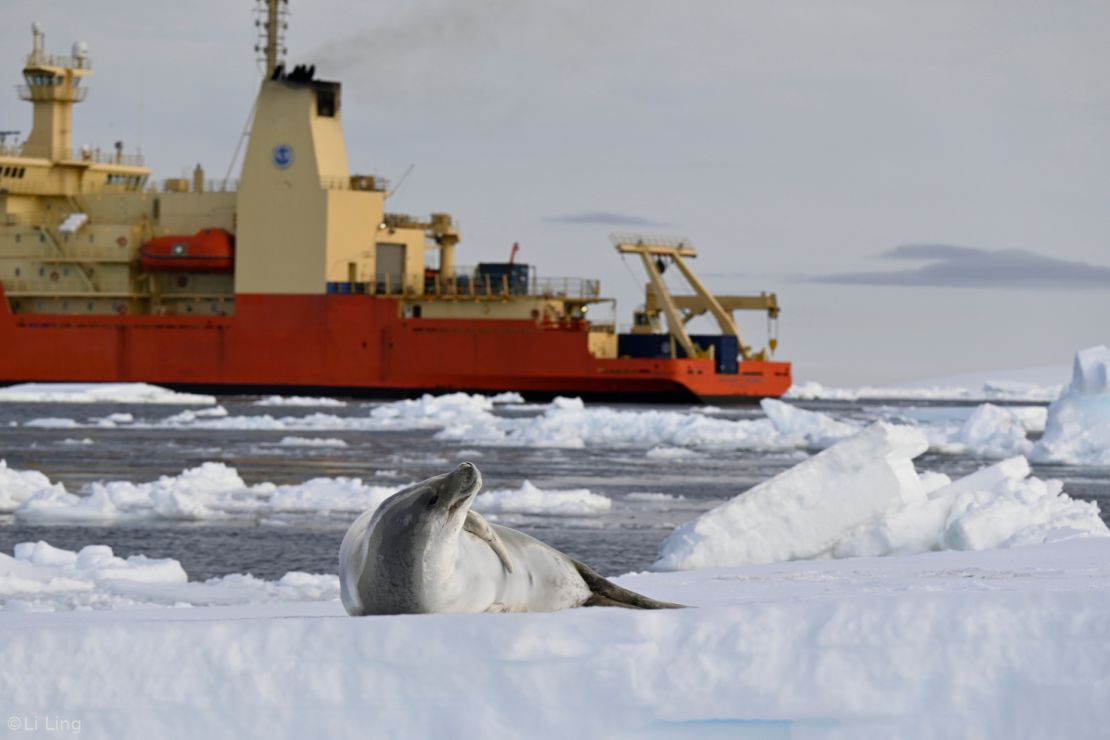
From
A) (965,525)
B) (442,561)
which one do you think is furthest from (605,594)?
(965,525)

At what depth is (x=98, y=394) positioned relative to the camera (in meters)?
42.9

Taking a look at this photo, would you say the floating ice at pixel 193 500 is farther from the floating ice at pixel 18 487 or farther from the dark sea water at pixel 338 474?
the dark sea water at pixel 338 474

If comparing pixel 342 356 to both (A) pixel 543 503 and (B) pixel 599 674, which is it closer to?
(A) pixel 543 503

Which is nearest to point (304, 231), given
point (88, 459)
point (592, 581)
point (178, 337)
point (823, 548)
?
point (178, 337)

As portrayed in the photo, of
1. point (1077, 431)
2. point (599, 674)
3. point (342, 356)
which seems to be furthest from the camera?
point (342, 356)

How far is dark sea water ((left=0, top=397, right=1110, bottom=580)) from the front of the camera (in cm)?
1080

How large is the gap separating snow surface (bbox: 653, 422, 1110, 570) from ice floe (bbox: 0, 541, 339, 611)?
190 centimetres

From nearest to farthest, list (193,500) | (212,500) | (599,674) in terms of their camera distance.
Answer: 1. (599,674)
2. (193,500)
3. (212,500)

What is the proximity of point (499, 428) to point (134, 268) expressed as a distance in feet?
66.4

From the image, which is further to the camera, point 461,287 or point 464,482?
point 461,287

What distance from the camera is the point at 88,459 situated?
67.2ft

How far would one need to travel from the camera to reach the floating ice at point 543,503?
13.2 m

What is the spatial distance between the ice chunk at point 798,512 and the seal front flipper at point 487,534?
4162 mm

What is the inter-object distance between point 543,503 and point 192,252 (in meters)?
32.5
